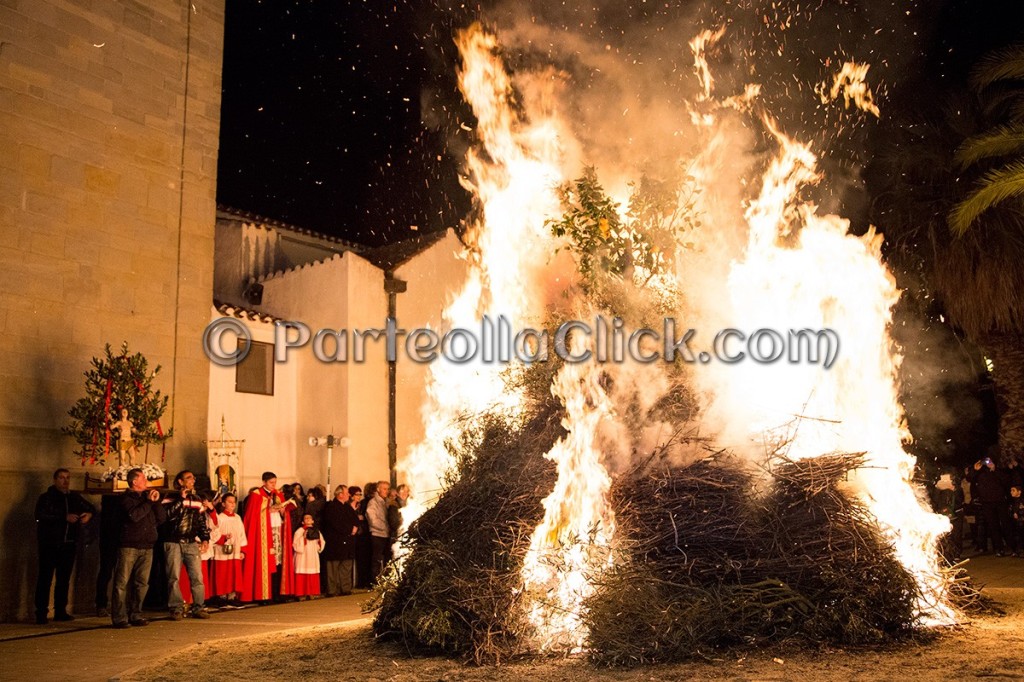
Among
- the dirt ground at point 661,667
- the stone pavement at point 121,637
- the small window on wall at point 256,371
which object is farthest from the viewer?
the small window on wall at point 256,371

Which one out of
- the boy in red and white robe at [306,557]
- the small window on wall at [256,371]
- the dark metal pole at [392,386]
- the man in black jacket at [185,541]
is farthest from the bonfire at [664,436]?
the dark metal pole at [392,386]

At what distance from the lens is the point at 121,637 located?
32.3 feet

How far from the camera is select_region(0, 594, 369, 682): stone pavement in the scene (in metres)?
7.87

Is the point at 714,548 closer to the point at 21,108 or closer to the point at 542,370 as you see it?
the point at 542,370

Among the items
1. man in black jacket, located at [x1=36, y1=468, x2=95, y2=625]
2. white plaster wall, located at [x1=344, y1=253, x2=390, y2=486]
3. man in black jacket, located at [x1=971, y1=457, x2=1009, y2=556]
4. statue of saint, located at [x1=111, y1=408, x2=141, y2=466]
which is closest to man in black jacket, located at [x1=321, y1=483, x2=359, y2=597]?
statue of saint, located at [x1=111, y1=408, x2=141, y2=466]

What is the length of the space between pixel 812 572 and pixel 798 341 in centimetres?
283

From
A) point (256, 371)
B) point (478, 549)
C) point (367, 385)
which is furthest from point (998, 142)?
point (256, 371)

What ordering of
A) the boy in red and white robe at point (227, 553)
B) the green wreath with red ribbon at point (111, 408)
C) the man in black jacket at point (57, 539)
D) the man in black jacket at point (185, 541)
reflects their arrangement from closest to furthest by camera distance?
the man in black jacket at point (57, 539)
the man in black jacket at point (185, 541)
the green wreath with red ribbon at point (111, 408)
the boy in red and white robe at point (227, 553)

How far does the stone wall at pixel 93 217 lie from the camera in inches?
468

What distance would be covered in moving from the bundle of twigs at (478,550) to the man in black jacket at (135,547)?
12.0ft

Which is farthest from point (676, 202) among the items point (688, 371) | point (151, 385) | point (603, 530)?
point (151, 385)

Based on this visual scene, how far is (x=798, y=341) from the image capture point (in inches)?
377

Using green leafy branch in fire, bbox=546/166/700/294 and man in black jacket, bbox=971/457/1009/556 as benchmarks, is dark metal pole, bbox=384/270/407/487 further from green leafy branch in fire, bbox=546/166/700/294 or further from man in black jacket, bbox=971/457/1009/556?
green leafy branch in fire, bbox=546/166/700/294

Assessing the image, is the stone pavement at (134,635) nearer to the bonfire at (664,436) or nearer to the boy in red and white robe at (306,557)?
the boy in red and white robe at (306,557)
